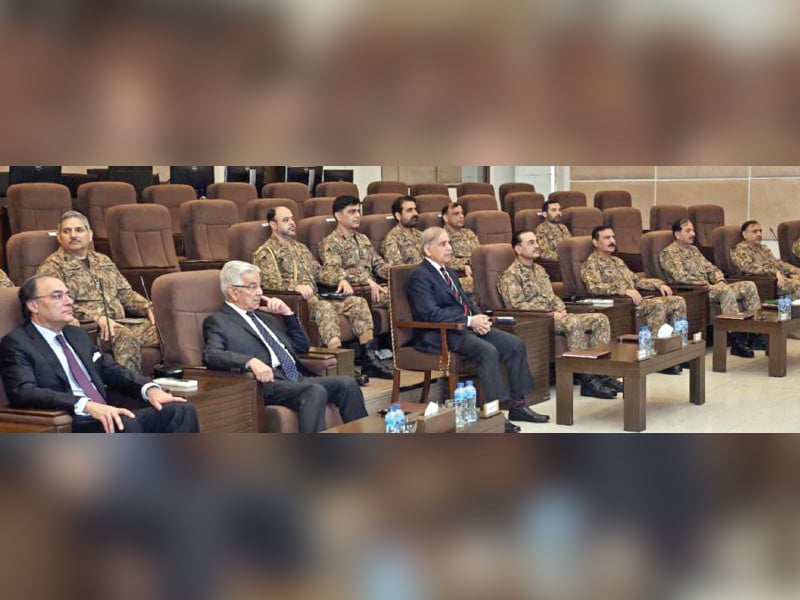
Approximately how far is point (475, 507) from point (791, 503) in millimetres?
87

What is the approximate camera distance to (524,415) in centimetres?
599

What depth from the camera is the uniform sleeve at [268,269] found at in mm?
6332

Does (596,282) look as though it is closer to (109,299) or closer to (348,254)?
(348,254)

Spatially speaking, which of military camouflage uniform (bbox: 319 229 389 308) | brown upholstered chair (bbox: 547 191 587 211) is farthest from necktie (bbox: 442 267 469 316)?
brown upholstered chair (bbox: 547 191 587 211)

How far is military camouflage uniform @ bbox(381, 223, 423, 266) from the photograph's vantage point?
7.76 meters

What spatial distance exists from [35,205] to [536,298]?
3.46 meters

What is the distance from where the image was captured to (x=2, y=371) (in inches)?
140

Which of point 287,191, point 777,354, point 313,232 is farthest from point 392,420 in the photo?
point 287,191

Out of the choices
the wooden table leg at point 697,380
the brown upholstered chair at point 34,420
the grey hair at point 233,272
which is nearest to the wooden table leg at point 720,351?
the wooden table leg at point 697,380

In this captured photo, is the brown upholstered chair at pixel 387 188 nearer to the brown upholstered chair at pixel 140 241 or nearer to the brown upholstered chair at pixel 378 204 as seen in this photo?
the brown upholstered chair at pixel 378 204
